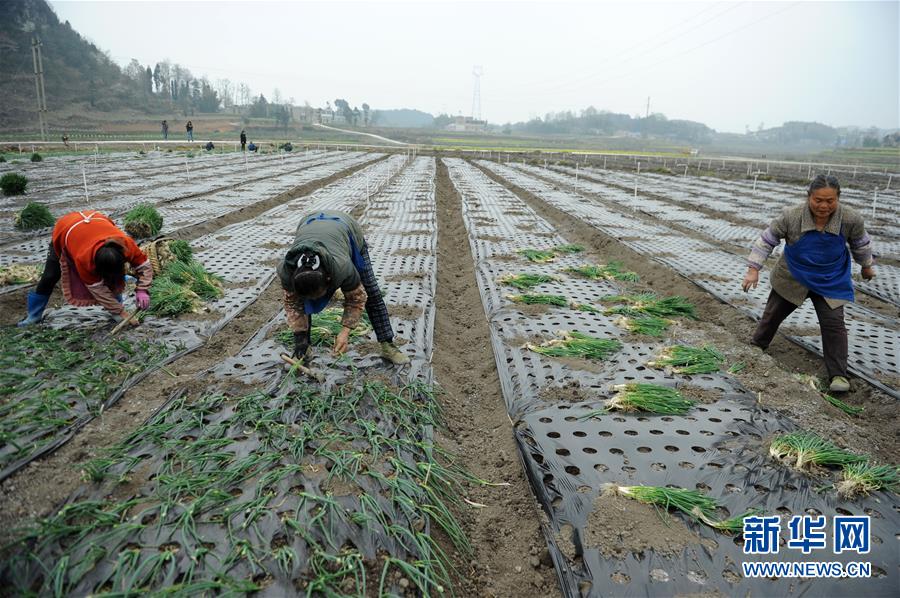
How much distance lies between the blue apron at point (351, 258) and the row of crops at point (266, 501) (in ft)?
1.75

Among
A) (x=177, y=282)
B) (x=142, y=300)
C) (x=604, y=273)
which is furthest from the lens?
(x=604, y=273)

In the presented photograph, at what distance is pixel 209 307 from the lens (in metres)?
5.50

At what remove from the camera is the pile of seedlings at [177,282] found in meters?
5.14

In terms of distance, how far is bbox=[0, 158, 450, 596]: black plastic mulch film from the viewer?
7.08 ft

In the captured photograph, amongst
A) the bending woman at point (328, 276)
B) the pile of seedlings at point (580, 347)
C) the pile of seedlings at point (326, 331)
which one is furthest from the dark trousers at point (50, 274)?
the pile of seedlings at point (580, 347)

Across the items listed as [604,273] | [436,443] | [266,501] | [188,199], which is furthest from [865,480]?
[188,199]

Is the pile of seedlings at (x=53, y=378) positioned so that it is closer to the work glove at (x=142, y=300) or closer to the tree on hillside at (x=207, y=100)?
the work glove at (x=142, y=300)

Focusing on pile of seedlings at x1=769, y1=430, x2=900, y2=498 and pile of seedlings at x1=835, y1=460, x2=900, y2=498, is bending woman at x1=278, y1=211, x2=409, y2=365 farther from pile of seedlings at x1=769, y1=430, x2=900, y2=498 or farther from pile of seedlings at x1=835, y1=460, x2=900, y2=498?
pile of seedlings at x1=835, y1=460, x2=900, y2=498

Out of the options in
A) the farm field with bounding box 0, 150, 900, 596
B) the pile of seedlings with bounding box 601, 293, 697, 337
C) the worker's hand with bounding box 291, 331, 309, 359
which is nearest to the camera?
the farm field with bounding box 0, 150, 900, 596

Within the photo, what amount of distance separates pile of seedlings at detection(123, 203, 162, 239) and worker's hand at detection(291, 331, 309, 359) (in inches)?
190

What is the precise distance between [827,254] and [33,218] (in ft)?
34.7

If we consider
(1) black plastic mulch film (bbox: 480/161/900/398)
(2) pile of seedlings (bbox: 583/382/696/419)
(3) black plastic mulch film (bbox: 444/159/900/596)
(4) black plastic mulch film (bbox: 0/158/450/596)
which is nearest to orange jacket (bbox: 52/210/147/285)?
(4) black plastic mulch film (bbox: 0/158/450/596)

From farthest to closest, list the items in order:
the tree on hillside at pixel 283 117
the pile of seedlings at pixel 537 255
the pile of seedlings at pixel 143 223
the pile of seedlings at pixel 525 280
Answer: the tree on hillside at pixel 283 117 → the pile of seedlings at pixel 537 255 → the pile of seedlings at pixel 143 223 → the pile of seedlings at pixel 525 280

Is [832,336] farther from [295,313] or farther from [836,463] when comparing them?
[295,313]
